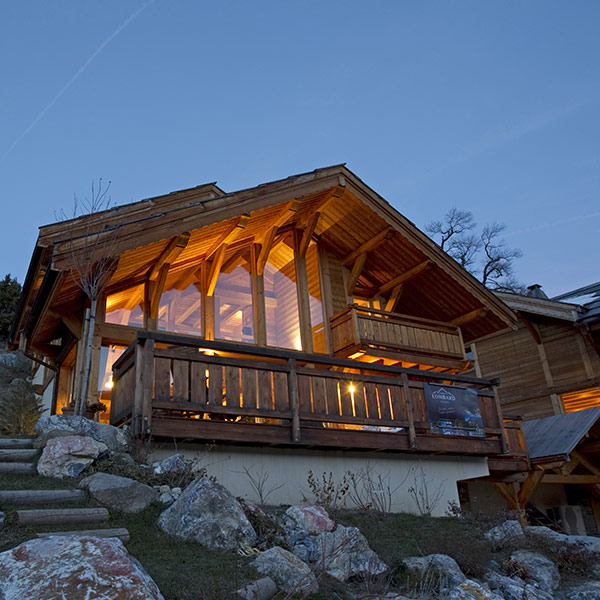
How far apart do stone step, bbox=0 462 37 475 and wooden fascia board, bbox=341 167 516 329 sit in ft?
31.4

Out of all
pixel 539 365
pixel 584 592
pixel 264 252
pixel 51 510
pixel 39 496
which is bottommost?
pixel 584 592

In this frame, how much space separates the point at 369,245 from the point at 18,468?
10736 mm

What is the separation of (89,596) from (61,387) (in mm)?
12860

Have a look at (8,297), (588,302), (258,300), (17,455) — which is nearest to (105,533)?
(17,455)

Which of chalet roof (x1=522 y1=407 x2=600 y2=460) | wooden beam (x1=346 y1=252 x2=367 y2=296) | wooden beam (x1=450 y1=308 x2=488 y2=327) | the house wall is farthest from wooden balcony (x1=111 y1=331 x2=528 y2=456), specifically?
the house wall

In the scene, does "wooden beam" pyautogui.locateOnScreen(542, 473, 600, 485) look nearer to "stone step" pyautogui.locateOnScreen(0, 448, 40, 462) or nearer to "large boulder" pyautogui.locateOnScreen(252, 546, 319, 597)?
"large boulder" pyautogui.locateOnScreen(252, 546, 319, 597)

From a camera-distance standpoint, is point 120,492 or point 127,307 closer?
point 120,492

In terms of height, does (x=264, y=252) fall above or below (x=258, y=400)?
above

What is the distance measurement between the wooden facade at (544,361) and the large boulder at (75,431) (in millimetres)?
15418

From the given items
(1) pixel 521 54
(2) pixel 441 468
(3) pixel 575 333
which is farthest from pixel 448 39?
(2) pixel 441 468

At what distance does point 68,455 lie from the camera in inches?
273

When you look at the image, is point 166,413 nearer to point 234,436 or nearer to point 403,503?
point 234,436

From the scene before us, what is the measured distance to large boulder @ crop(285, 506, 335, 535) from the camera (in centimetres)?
710

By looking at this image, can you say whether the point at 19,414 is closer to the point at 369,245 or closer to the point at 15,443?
the point at 15,443
